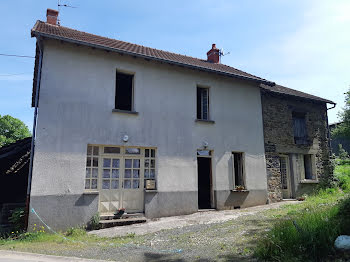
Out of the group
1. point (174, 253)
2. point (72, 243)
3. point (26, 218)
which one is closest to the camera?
point (174, 253)

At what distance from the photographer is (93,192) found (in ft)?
26.2

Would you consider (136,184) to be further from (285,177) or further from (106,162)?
(285,177)

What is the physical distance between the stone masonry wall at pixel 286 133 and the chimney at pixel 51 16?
9.76 m

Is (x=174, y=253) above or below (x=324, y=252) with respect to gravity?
below

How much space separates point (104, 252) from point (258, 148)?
8.26m

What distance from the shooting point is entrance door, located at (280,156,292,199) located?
41.2 ft

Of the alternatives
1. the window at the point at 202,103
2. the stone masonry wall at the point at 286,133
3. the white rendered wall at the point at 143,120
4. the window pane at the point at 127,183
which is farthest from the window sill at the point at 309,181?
the window pane at the point at 127,183

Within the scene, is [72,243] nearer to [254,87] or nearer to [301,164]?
[254,87]

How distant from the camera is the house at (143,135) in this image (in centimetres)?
779

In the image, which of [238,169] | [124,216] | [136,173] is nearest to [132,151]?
[136,173]

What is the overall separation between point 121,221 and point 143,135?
2.94 m

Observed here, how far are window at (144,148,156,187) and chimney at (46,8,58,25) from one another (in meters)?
6.68

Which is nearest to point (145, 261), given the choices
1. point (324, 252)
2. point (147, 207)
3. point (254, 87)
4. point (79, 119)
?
point (324, 252)

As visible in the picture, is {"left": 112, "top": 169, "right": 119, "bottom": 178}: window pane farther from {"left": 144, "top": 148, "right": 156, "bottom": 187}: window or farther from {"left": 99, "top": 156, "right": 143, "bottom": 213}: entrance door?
{"left": 144, "top": 148, "right": 156, "bottom": 187}: window
